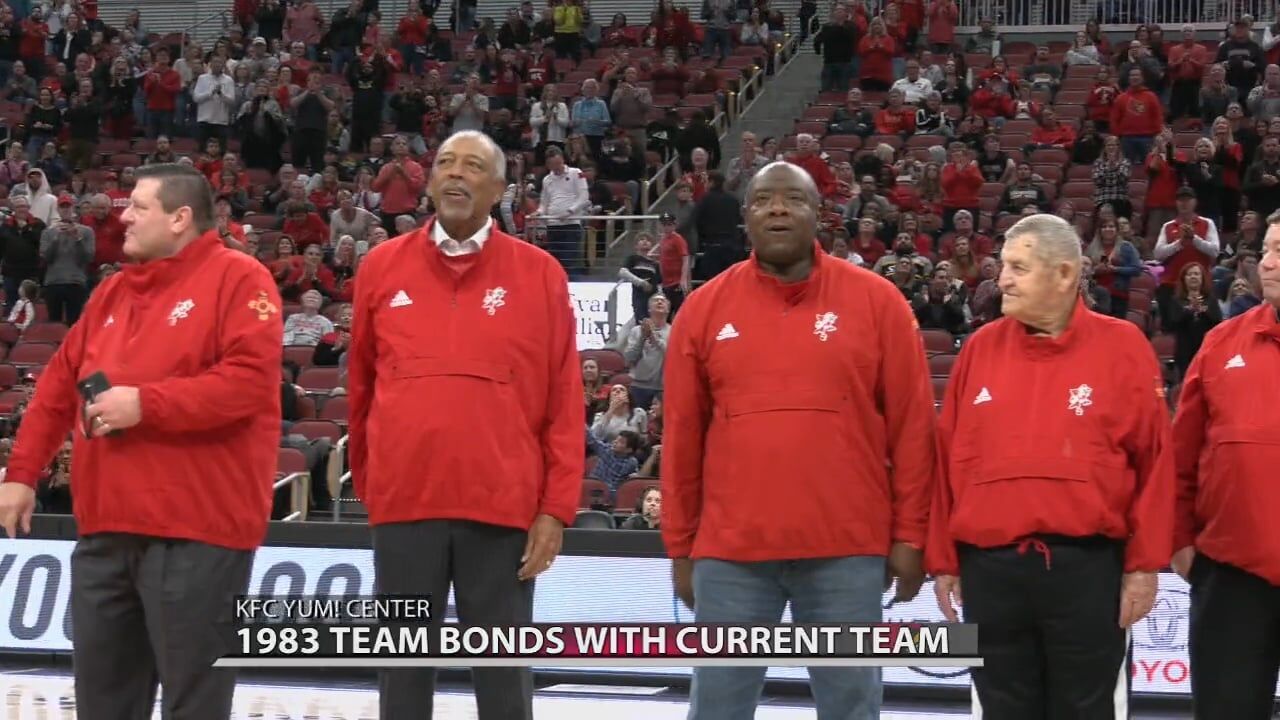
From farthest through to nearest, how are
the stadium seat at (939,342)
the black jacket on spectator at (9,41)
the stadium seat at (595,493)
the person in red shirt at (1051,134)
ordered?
the black jacket on spectator at (9,41) < the person in red shirt at (1051,134) < the stadium seat at (939,342) < the stadium seat at (595,493)

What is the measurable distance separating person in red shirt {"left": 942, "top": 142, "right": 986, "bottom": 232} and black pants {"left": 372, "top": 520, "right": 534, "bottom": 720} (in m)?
11.4

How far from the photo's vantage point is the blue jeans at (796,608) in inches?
184

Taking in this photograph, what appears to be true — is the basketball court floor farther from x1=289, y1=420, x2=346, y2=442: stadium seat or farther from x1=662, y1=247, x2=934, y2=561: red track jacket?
x1=289, y1=420, x2=346, y2=442: stadium seat

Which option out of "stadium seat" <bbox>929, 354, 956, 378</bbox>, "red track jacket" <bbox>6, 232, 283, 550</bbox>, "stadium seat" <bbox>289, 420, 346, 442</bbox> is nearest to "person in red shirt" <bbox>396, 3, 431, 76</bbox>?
"stadium seat" <bbox>289, 420, 346, 442</bbox>

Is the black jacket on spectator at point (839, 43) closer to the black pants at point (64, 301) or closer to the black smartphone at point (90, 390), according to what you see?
the black pants at point (64, 301)

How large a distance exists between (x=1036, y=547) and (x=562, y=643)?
1225 mm

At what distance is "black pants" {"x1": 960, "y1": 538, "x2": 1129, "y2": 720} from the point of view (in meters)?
4.65

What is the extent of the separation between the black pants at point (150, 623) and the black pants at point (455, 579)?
1.39 ft

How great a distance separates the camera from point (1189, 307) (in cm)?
1263

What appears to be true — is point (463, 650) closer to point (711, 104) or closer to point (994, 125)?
point (994, 125)

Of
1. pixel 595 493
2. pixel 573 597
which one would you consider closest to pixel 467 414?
pixel 573 597

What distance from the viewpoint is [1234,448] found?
15.8ft

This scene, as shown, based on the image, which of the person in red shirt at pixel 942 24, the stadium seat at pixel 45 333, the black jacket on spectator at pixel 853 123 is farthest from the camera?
the person in red shirt at pixel 942 24

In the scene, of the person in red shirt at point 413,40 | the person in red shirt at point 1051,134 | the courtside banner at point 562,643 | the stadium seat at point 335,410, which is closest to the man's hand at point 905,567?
the courtside banner at point 562,643
